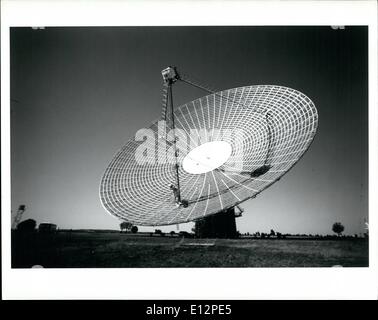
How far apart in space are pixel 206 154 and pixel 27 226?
758cm

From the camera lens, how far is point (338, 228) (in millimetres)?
17359

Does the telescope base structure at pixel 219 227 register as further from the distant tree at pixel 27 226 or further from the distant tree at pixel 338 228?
the distant tree at pixel 27 226

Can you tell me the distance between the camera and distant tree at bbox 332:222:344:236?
16.8 metres

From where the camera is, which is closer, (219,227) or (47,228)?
(47,228)

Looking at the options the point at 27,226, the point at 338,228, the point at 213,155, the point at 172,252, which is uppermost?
the point at 213,155

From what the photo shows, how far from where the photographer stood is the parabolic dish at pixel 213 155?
1596 cm

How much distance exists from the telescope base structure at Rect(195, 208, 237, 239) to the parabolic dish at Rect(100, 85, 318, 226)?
551cm

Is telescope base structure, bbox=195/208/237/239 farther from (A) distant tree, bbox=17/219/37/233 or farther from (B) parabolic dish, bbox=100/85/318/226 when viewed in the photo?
(A) distant tree, bbox=17/219/37/233

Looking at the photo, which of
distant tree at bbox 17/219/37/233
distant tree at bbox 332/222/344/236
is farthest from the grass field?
distant tree at bbox 332/222/344/236

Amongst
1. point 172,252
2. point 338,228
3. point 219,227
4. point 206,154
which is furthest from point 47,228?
point 338,228

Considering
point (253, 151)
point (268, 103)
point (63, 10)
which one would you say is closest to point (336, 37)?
point (268, 103)

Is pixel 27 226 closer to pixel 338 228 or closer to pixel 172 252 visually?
pixel 172 252
